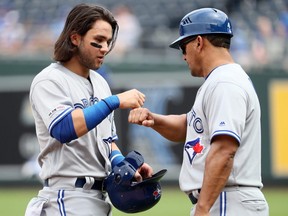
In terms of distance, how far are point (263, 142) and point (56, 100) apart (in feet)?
30.5

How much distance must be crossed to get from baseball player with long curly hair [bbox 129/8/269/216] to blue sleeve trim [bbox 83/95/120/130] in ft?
1.58

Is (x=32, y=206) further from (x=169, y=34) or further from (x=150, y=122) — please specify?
(x=169, y=34)

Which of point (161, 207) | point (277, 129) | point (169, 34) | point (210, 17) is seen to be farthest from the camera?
point (169, 34)

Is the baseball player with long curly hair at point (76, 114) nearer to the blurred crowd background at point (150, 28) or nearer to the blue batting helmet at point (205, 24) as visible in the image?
the blue batting helmet at point (205, 24)

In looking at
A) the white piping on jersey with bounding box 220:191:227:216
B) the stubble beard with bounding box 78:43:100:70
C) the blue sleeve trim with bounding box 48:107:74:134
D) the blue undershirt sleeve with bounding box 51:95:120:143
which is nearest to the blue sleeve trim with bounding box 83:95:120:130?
the blue undershirt sleeve with bounding box 51:95:120:143

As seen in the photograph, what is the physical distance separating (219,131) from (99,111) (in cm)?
73

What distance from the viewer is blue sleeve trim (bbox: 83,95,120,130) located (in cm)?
457

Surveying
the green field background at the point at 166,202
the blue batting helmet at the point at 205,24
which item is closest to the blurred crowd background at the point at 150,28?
the green field background at the point at 166,202

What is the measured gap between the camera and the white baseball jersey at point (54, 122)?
15.4 feet

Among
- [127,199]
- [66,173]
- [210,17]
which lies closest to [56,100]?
[66,173]

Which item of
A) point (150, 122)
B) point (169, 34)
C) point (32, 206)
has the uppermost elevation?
point (169, 34)

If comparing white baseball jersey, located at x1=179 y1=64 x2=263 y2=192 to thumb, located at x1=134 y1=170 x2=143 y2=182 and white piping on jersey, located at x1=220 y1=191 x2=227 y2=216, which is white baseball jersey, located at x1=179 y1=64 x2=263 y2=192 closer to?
white piping on jersey, located at x1=220 y1=191 x2=227 y2=216

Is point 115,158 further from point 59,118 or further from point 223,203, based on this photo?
point 223,203

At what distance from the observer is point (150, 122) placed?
509cm
